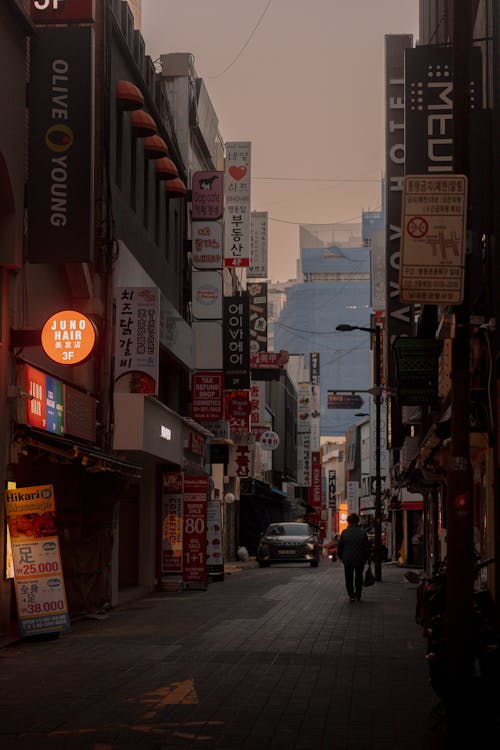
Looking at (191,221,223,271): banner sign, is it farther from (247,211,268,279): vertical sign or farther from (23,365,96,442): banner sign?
(247,211,268,279): vertical sign

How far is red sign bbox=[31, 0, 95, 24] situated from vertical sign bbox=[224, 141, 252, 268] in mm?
28466

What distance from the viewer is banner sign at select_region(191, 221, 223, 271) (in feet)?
120

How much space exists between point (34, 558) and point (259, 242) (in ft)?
155

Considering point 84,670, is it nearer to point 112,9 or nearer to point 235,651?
point 235,651

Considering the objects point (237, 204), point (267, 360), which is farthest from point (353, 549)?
point (267, 360)

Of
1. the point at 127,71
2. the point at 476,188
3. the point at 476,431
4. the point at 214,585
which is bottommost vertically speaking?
the point at 214,585

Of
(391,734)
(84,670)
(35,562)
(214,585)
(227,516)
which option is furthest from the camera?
(227,516)

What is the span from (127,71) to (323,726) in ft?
64.5

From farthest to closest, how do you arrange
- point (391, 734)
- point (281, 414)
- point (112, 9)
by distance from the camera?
point (281, 414) → point (112, 9) → point (391, 734)

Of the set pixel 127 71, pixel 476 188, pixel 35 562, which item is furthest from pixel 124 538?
pixel 476 188

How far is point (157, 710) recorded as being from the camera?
35.8 ft

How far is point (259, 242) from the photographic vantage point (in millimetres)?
63125

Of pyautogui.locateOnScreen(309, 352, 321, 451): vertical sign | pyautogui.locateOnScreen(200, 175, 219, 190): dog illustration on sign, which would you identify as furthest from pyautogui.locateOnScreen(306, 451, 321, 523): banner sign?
pyautogui.locateOnScreen(200, 175, 219, 190): dog illustration on sign

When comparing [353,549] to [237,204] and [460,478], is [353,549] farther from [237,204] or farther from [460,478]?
[237,204]
